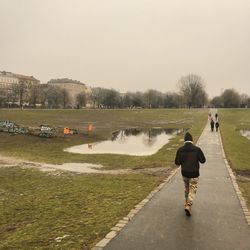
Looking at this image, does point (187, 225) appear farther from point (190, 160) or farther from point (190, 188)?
point (190, 160)

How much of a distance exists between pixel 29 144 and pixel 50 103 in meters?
127

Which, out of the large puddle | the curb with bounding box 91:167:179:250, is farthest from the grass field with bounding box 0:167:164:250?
the large puddle

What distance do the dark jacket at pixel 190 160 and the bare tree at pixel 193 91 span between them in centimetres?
15147

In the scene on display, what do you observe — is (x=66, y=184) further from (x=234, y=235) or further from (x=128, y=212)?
(x=234, y=235)

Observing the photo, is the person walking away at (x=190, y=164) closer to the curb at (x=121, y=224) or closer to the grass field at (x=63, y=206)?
the curb at (x=121, y=224)

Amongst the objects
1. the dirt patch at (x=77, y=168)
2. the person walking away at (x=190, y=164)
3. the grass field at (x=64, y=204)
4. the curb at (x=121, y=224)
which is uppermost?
the person walking away at (x=190, y=164)

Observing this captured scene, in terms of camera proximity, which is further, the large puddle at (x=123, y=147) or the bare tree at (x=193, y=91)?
the bare tree at (x=193, y=91)

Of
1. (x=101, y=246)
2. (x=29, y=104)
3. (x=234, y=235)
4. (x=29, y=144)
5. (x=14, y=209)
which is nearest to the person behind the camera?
(x=101, y=246)

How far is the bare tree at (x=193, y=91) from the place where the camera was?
537 feet

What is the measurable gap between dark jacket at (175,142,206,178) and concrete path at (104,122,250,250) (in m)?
1.11

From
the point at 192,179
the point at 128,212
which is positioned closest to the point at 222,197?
the point at 192,179

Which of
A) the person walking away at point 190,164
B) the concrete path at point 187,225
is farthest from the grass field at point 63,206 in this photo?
the person walking away at point 190,164

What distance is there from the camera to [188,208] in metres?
10.9

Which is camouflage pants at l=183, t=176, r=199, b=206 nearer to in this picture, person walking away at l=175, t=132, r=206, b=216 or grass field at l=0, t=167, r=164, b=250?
person walking away at l=175, t=132, r=206, b=216
